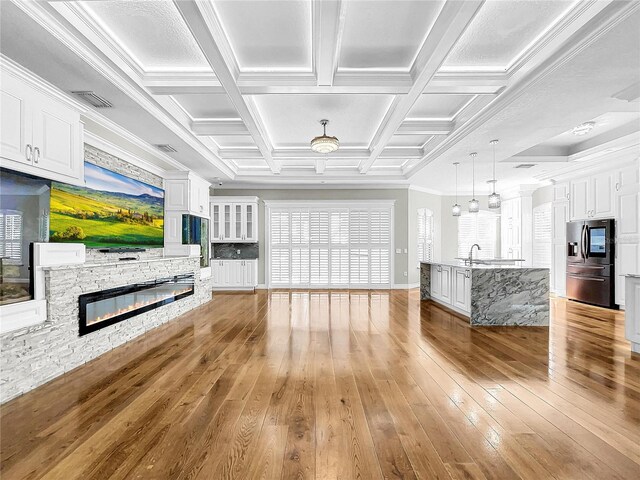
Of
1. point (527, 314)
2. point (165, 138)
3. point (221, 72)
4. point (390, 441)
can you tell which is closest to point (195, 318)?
point (165, 138)

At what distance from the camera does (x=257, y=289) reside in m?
8.68

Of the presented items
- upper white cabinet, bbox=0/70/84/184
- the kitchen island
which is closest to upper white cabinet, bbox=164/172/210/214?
upper white cabinet, bbox=0/70/84/184

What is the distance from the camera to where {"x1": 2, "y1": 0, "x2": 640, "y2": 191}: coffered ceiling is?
250 cm

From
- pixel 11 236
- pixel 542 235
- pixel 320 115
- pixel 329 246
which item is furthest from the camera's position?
pixel 329 246

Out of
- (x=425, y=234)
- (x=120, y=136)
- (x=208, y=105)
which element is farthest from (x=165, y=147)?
(x=425, y=234)

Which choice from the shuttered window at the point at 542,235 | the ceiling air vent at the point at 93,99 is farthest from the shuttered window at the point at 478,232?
the ceiling air vent at the point at 93,99

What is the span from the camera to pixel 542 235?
26.8ft

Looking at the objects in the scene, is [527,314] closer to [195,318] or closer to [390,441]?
[390,441]

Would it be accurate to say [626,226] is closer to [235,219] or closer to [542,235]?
[542,235]

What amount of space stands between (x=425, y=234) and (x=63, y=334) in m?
8.52

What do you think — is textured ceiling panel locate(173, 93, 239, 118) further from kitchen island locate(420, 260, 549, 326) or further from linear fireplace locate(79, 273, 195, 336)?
kitchen island locate(420, 260, 549, 326)

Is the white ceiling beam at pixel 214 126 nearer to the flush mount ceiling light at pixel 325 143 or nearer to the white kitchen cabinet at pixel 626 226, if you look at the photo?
the flush mount ceiling light at pixel 325 143

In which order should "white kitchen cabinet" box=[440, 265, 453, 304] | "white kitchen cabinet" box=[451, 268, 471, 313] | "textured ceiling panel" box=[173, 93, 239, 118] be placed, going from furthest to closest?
"white kitchen cabinet" box=[440, 265, 453, 304], "white kitchen cabinet" box=[451, 268, 471, 313], "textured ceiling panel" box=[173, 93, 239, 118]

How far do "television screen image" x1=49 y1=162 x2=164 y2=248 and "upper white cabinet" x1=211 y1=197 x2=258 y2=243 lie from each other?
245 centimetres
